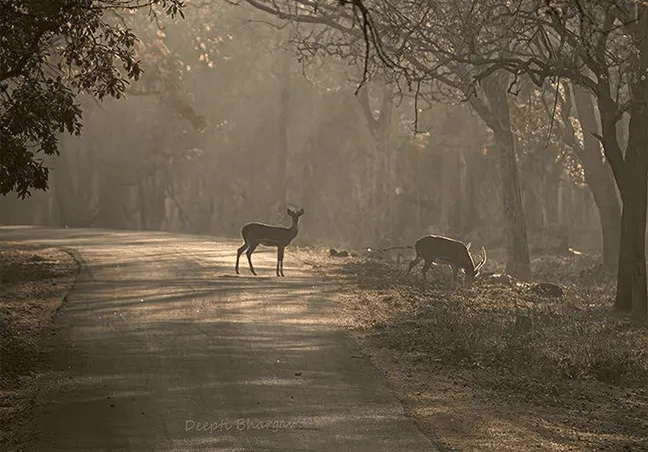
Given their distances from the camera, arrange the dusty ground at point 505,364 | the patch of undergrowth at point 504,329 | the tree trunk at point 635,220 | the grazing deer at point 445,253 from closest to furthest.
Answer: the dusty ground at point 505,364, the patch of undergrowth at point 504,329, the tree trunk at point 635,220, the grazing deer at point 445,253

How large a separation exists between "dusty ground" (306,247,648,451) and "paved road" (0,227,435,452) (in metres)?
0.54

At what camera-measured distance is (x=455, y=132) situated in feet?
186

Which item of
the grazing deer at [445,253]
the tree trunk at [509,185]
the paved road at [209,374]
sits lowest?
the paved road at [209,374]

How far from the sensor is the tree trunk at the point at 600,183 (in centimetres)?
3425

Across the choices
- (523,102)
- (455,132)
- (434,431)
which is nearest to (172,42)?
(455,132)

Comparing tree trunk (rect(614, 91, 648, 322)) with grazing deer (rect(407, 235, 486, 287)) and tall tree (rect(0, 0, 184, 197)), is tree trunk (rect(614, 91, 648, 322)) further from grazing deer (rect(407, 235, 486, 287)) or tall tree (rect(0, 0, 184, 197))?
tall tree (rect(0, 0, 184, 197))

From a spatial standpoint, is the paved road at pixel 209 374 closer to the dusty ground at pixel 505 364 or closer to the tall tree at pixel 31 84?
the dusty ground at pixel 505 364

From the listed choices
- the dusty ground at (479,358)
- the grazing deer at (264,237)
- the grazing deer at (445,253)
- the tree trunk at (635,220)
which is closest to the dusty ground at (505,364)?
the dusty ground at (479,358)

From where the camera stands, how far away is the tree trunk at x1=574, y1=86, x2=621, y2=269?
1348 inches

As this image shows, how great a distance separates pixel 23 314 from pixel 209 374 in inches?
236

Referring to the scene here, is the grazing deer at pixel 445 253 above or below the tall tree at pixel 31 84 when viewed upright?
below

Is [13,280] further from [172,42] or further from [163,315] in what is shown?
[172,42]

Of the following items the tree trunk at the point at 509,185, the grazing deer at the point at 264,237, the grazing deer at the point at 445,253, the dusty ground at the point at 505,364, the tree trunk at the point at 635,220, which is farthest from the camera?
the tree trunk at the point at 509,185

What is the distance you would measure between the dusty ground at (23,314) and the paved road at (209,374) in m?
0.26
